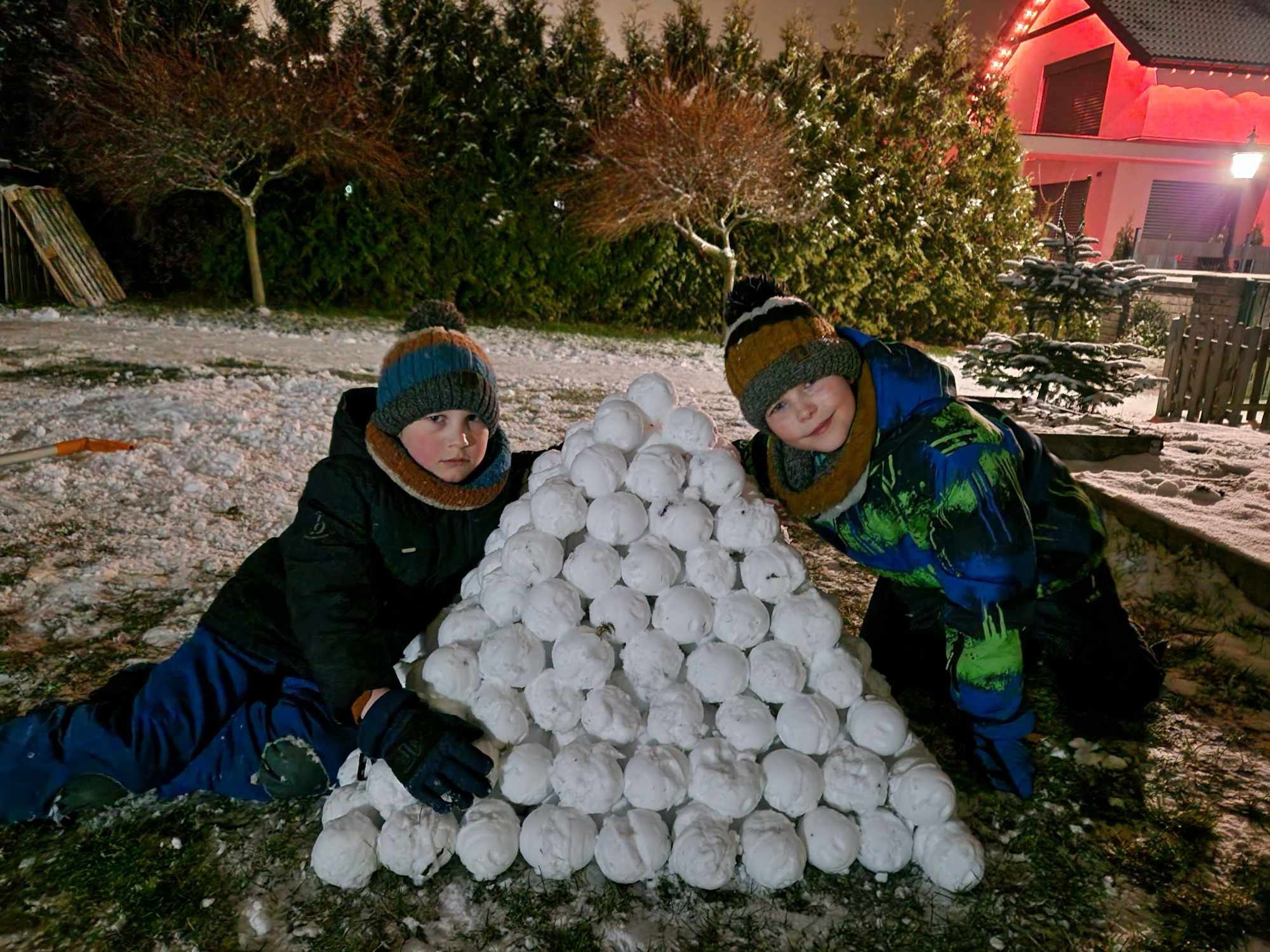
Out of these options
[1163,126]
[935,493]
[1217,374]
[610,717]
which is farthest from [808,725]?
[1163,126]

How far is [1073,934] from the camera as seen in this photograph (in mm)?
1784

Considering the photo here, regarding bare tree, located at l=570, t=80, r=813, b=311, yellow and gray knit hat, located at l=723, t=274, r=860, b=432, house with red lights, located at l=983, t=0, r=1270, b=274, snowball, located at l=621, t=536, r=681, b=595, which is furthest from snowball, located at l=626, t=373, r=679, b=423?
house with red lights, located at l=983, t=0, r=1270, b=274

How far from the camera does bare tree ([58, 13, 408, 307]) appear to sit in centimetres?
936

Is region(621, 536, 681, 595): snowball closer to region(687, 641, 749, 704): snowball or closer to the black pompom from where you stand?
region(687, 641, 749, 704): snowball

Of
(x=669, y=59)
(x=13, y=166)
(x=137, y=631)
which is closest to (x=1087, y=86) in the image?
(x=669, y=59)

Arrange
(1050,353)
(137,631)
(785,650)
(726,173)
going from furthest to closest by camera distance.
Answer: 1. (726,173)
2. (1050,353)
3. (137,631)
4. (785,650)

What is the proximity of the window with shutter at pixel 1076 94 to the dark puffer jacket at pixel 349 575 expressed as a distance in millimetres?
21237

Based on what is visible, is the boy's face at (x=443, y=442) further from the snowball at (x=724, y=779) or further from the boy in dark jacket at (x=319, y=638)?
the snowball at (x=724, y=779)

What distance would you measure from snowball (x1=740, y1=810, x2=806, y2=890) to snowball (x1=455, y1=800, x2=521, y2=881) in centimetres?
53

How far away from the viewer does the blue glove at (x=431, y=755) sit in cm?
178

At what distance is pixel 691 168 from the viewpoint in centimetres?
1041

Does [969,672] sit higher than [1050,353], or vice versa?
[1050,353]

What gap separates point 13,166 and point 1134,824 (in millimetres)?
14009

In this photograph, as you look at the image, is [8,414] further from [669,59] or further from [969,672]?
[669,59]
